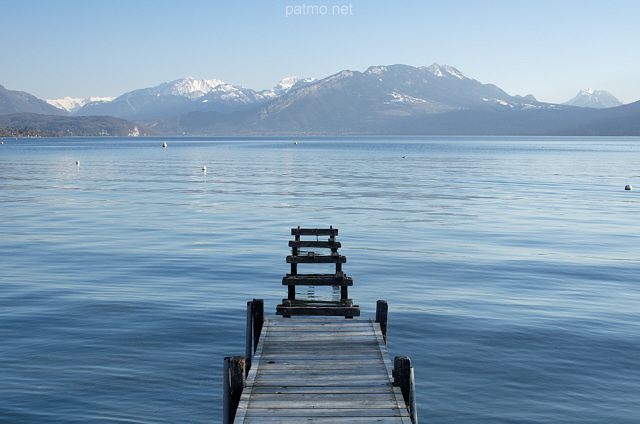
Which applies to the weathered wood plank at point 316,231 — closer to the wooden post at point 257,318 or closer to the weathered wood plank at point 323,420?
the wooden post at point 257,318

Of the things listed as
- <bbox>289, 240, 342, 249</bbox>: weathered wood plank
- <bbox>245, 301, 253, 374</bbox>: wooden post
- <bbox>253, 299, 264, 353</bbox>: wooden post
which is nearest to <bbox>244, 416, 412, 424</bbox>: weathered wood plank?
<bbox>245, 301, 253, 374</bbox>: wooden post

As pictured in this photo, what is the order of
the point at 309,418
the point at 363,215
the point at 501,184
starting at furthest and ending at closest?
the point at 501,184
the point at 363,215
the point at 309,418

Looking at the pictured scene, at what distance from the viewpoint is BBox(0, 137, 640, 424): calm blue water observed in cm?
1526

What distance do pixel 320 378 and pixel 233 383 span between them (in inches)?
68.7

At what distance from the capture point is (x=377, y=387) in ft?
37.3

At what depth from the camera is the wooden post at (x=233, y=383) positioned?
1052 cm

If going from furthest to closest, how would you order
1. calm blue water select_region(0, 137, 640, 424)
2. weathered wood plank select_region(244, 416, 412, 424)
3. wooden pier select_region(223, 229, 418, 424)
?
calm blue water select_region(0, 137, 640, 424) < wooden pier select_region(223, 229, 418, 424) < weathered wood plank select_region(244, 416, 412, 424)

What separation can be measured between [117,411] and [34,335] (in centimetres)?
632

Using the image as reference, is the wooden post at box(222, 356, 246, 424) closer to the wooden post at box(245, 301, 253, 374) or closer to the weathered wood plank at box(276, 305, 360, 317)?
the wooden post at box(245, 301, 253, 374)

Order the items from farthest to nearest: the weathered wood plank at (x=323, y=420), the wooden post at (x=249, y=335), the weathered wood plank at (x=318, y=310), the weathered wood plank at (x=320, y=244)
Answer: the weathered wood plank at (x=320, y=244)
the weathered wood plank at (x=318, y=310)
the wooden post at (x=249, y=335)
the weathered wood plank at (x=323, y=420)

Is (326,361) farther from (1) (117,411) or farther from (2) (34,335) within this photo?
(2) (34,335)

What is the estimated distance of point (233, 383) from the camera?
34.8ft

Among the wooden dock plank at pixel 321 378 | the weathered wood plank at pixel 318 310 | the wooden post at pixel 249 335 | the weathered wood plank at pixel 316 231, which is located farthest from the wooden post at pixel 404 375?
the weathered wood plank at pixel 316 231

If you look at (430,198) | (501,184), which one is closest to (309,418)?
(430,198)
